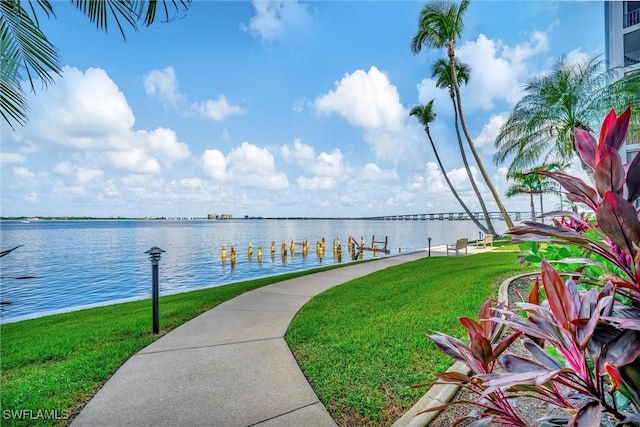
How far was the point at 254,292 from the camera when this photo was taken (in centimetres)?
762

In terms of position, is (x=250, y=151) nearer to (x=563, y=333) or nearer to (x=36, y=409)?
(x=36, y=409)

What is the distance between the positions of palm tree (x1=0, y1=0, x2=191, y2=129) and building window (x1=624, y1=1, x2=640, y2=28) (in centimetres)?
2543

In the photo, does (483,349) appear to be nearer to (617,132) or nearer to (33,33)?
(617,132)

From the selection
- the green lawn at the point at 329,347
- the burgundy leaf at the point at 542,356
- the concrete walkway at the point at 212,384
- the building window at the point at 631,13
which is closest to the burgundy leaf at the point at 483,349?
the burgundy leaf at the point at 542,356

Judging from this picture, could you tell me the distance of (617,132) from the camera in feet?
3.29

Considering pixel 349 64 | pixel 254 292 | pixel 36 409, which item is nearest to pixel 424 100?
pixel 349 64

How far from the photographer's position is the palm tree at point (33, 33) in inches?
106

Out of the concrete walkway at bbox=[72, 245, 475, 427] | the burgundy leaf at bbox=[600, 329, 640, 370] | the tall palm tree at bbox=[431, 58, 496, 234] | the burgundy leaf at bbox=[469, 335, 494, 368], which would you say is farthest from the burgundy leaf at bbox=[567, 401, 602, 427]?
the tall palm tree at bbox=[431, 58, 496, 234]

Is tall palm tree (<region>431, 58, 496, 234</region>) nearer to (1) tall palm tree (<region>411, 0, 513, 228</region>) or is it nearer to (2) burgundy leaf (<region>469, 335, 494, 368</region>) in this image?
(1) tall palm tree (<region>411, 0, 513, 228</region>)

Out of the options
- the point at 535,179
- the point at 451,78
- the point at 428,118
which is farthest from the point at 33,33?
the point at 535,179

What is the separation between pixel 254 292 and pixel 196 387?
452 cm

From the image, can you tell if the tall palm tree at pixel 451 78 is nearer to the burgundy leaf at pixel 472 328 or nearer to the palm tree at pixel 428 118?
the palm tree at pixel 428 118

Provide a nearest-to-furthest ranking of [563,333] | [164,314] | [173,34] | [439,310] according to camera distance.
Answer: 1. [563,333]
2. [439,310]
3. [164,314]
4. [173,34]

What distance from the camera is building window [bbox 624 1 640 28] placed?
18.0m
